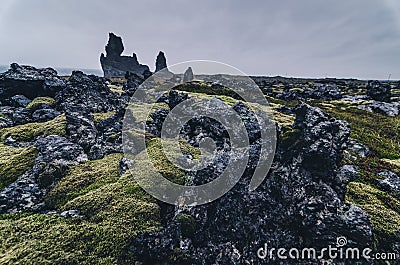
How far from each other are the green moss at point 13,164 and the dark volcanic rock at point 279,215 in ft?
28.5

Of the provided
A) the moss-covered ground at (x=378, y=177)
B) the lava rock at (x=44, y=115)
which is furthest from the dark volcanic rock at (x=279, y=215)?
the lava rock at (x=44, y=115)

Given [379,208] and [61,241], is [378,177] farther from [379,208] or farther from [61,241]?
[61,241]

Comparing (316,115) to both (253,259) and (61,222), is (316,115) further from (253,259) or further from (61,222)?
(61,222)

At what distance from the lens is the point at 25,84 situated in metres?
29.8

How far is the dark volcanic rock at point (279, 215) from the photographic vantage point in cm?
885

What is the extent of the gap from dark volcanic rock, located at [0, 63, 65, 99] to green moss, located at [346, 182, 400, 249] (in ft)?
111

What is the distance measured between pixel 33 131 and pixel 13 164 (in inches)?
272

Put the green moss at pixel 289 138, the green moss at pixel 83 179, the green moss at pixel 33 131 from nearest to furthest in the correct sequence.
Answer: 1. the green moss at pixel 289 138
2. the green moss at pixel 83 179
3. the green moss at pixel 33 131

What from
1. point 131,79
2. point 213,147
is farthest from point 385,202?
point 131,79

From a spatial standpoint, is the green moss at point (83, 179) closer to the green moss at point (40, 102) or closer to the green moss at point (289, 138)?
the green moss at point (289, 138)

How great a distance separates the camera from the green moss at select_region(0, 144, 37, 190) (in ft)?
40.5

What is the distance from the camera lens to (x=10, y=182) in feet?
39.4

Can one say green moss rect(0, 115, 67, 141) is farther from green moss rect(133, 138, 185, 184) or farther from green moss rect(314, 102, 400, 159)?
green moss rect(314, 102, 400, 159)

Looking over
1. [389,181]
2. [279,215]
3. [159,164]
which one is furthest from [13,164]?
[389,181]
